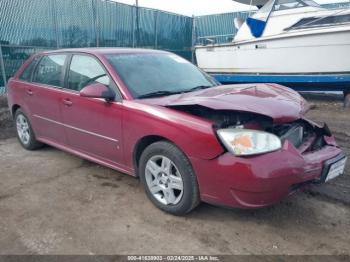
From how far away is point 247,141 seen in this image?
286 cm

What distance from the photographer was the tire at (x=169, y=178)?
3133mm

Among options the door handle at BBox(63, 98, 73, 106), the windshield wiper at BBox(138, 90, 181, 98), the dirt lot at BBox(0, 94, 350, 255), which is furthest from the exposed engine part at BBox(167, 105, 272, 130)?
the door handle at BBox(63, 98, 73, 106)

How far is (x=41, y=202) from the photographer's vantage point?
370cm

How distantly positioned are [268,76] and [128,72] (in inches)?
292

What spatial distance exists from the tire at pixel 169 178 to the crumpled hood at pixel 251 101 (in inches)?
17.6

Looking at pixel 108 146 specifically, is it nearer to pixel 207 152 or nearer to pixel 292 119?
pixel 207 152

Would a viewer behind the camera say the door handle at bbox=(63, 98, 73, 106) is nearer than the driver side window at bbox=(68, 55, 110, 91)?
No

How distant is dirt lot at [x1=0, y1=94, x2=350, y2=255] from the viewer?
113 inches

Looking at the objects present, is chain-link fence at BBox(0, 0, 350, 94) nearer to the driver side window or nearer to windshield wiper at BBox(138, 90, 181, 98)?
the driver side window

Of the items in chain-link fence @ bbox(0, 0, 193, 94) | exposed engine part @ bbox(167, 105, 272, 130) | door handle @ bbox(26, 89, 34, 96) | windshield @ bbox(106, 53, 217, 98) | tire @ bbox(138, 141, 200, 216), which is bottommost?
tire @ bbox(138, 141, 200, 216)

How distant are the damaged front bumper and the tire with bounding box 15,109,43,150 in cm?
321

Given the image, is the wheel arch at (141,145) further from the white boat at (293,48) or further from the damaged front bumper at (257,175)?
the white boat at (293,48)

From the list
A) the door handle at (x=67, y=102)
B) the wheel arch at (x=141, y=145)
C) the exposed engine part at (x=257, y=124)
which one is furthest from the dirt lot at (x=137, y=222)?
the door handle at (x=67, y=102)

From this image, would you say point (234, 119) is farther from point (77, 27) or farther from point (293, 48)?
point (77, 27)
